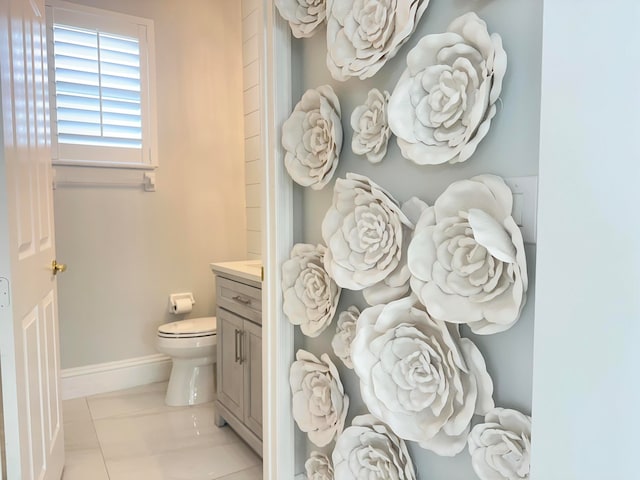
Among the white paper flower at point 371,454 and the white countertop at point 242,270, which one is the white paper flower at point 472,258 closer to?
the white paper flower at point 371,454

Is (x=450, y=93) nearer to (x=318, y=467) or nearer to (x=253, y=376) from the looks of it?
(x=318, y=467)

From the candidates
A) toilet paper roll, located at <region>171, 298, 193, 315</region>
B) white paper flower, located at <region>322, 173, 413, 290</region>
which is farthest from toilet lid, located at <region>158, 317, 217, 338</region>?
white paper flower, located at <region>322, 173, 413, 290</region>

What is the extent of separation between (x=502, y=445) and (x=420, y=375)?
0.21m

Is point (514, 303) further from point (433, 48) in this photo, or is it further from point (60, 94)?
point (60, 94)

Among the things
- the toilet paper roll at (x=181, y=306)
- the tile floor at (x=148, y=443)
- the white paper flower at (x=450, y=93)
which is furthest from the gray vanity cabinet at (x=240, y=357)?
the white paper flower at (x=450, y=93)

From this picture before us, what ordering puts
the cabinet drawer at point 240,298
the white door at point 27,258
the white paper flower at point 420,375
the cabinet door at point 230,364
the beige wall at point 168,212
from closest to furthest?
the white paper flower at point 420,375 → the white door at point 27,258 → the cabinet drawer at point 240,298 → the cabinet door at point 230,364 → the beige wall at point 168,212

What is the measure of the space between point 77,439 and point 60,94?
198cm

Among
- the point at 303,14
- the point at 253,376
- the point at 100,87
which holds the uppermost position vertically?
the point at 100,87

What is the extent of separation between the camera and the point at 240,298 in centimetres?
213

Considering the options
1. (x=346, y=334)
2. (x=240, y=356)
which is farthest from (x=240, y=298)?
(x=346, y=334)

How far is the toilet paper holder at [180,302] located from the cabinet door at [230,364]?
704 mm

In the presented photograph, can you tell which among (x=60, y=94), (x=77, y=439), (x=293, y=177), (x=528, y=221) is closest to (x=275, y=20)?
(x=293, y=177)

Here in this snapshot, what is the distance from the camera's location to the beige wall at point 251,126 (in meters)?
2.99

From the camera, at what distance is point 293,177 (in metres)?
1.39
